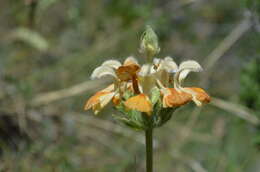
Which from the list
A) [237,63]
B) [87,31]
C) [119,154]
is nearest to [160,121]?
[119,154]

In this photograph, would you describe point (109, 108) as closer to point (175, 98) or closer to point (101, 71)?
point (101, 71)

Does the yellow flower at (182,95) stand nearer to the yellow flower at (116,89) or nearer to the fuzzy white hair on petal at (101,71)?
the yellow flower at (116,89)

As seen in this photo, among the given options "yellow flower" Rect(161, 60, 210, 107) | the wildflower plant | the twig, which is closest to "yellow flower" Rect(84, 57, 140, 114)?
the wildflower plant

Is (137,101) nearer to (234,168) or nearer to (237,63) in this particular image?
(234,168)

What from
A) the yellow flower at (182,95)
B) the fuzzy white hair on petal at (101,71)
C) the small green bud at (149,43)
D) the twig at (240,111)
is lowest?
the yellow flower at (182,95)

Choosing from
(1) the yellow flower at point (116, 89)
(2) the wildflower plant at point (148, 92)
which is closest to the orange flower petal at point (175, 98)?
(2) the wildflower plant at point (148, 92)

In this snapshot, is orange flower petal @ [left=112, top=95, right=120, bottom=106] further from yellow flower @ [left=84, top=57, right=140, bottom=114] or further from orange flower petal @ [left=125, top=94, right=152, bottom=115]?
orange flower petal @ [left=125, top=94, right=152, bottom=115]

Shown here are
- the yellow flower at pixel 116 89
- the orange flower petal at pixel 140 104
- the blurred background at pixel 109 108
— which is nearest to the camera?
the orange flower petal at pixel 140 104
